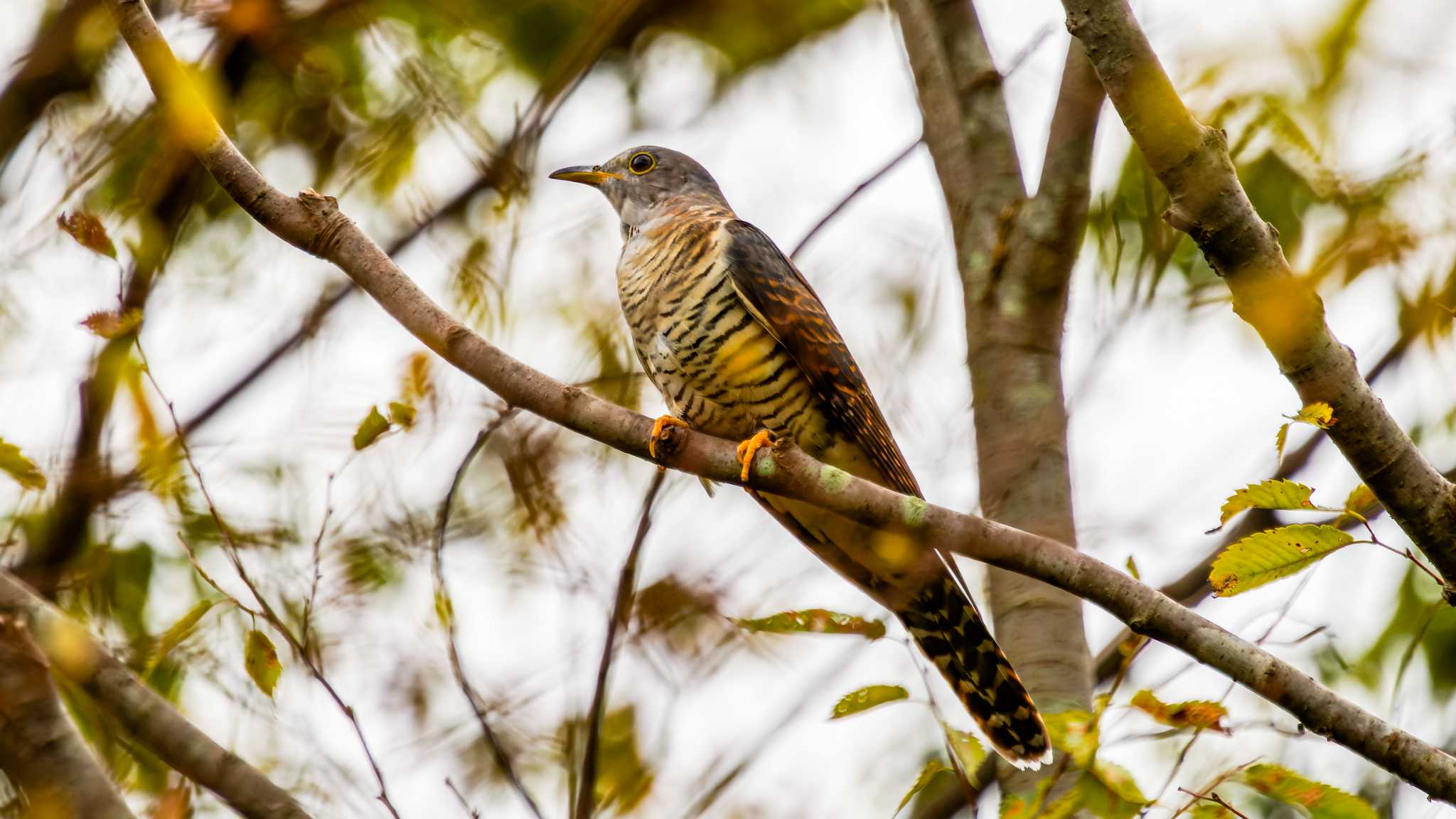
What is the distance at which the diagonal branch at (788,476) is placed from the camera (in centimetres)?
209

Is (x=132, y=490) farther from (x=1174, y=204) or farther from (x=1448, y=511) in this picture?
(x=1448, y=511)

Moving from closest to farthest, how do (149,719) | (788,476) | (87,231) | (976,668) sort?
(149,719)
(87,231)
(788,476)
(976,668)

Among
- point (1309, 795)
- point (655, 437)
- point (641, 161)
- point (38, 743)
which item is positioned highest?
point (641, 161)

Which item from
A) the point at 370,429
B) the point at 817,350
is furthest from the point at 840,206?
the point at 370,429

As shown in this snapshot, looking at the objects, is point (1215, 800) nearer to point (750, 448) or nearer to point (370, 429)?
point (750, 448)

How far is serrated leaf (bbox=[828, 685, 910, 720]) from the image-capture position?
2.38m

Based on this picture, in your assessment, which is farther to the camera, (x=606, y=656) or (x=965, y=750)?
(x=606, y=656)

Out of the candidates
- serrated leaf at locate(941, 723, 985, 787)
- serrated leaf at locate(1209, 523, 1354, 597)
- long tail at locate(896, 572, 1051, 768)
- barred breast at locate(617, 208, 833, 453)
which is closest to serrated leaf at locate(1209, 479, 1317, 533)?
serrated leaf at locate(1209, 523, 1354, 597)

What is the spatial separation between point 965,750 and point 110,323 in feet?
6.29

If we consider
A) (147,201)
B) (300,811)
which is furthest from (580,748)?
(147,201)

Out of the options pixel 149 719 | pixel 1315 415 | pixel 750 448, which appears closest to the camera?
pixel 1315 415

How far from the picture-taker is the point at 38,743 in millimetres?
2240

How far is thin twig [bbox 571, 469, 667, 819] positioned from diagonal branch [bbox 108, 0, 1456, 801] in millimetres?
227

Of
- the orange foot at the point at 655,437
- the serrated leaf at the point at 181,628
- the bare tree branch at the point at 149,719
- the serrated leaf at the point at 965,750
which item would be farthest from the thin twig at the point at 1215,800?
the serrated leaf at the point at 181,628
